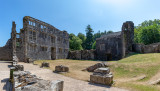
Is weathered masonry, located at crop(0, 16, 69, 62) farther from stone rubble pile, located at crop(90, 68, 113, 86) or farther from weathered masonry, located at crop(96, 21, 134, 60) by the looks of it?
stone rubble pile, located at crop(90, 68, 113, 86)

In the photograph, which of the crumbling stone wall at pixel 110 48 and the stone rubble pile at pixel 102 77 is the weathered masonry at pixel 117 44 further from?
the stone rubble pile at pixel 102 77

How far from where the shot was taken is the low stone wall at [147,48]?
2023 centimetres

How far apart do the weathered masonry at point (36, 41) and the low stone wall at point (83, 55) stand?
11.7 feet

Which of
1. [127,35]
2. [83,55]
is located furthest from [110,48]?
[83,55]

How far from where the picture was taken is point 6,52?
66.6 ft

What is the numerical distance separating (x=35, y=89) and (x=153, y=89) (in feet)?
20.9

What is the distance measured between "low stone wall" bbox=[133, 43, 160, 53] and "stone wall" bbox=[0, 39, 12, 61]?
26.9 meters

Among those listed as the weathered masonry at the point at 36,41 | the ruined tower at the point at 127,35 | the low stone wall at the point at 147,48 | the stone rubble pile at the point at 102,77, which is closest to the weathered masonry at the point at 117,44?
the ruined tower at the point at 127,35

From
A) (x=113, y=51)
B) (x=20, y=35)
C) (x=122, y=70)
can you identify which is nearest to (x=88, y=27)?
(x=113, y=51)

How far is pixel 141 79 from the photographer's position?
8.29m

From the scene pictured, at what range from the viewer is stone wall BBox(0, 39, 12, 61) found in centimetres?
2027

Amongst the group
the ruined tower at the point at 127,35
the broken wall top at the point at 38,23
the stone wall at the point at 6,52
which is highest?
the broken wall top at the point at 38,23

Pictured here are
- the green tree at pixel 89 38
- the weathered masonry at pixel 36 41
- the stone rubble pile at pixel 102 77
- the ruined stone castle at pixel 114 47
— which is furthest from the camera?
the green tree at pixel 89 38

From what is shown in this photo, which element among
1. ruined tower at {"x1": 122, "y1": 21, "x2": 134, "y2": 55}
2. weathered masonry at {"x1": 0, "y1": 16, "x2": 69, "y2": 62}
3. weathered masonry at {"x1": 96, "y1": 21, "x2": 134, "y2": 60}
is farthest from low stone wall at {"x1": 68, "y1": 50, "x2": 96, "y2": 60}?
ruined tower at {"x1": 122, "y1": 21, "x2": 134, "y2": 55}
